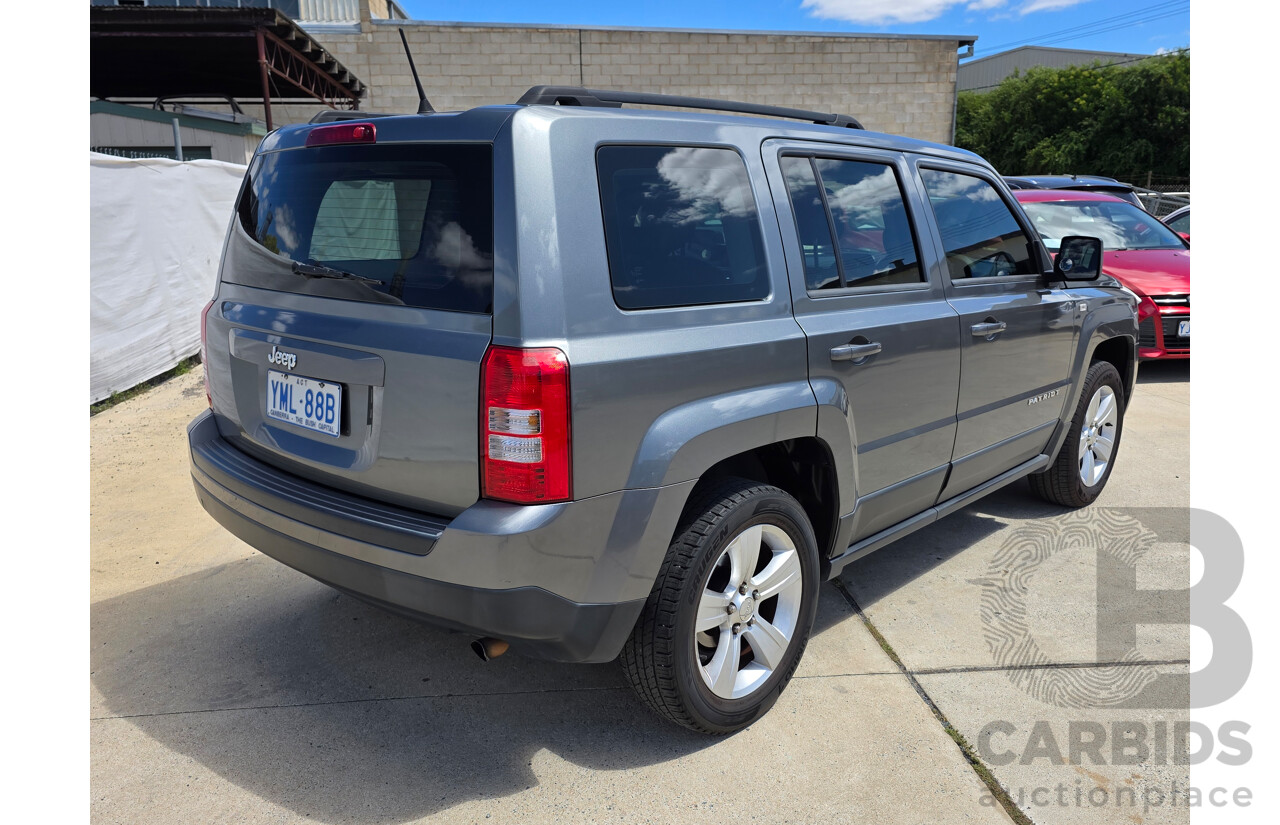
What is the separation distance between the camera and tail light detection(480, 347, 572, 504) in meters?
2.12

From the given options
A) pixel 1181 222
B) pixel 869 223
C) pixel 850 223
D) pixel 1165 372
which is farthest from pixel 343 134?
pixel 1181 222

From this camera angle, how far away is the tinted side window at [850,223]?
9.55 ft

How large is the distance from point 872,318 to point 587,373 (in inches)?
51.6

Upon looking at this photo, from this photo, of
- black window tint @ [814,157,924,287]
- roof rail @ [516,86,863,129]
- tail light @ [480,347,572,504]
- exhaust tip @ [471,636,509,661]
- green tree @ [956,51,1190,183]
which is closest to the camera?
tail light @ [480,347,572,504]

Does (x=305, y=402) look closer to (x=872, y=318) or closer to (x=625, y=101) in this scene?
(x=625, y=101)

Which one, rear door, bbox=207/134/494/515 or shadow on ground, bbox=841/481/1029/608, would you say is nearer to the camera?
rear door, bbox=207/134/494/515

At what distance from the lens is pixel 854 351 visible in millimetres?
2920

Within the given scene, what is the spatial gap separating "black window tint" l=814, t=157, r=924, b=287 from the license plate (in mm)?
1736

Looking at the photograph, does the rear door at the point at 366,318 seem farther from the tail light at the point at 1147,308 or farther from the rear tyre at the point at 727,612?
the tail light at the point at 1147,308

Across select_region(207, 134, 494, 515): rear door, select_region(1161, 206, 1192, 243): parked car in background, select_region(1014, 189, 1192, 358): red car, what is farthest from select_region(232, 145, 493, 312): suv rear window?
select_region(1161, 206, 1192, 243): parked car in background

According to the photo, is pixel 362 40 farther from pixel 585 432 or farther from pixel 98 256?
pixel 585 432

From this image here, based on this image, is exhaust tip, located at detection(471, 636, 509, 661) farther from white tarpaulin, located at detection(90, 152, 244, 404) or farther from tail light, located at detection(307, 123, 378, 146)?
white tarpaulin, located at detection(90, 152, 244, 404)

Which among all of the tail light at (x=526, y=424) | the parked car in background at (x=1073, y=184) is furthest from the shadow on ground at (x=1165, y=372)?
the tail light at (x=526, y=424)

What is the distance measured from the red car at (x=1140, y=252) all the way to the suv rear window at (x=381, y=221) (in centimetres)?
663
